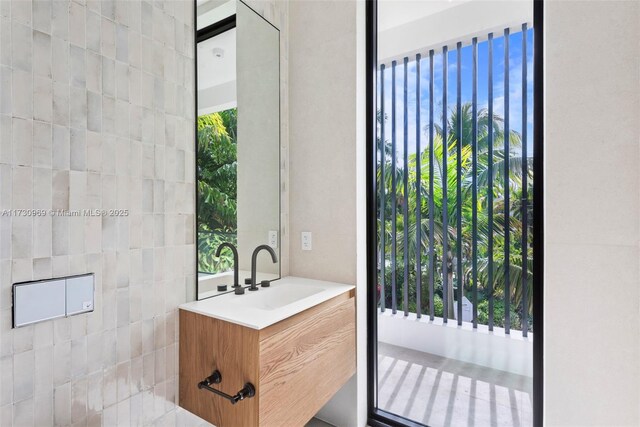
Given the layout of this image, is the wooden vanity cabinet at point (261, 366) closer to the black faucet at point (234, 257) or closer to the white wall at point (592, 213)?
the black faucet at point (234, 257)

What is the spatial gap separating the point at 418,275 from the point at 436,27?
53.6 inches

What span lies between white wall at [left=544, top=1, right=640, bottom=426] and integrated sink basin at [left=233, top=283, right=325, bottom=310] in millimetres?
1096

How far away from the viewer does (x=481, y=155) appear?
164 centimetres

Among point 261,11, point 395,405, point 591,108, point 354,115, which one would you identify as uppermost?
point 261,11

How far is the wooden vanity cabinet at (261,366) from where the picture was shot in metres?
1.14

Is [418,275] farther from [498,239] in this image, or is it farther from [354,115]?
[354,115]

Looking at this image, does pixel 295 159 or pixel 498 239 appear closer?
pixel 498 239

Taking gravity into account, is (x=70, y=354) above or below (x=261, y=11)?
below

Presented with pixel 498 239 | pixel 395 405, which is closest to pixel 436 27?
pixel 498 239

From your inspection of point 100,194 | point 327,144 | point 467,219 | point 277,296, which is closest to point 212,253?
point 277,296

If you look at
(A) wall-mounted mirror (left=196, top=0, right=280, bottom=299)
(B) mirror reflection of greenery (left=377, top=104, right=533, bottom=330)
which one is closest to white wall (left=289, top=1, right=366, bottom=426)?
(A) wall-mounted mirror (left=196, top=0, right=280, bottom=299)

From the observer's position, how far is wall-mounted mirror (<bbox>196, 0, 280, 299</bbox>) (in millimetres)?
1485

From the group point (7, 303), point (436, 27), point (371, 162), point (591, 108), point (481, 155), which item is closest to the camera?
point (7, 303)

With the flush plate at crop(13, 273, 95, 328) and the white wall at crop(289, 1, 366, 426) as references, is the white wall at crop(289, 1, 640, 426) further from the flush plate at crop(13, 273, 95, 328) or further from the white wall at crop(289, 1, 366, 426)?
the flush plate at crop(13, 273, 95, 328)
